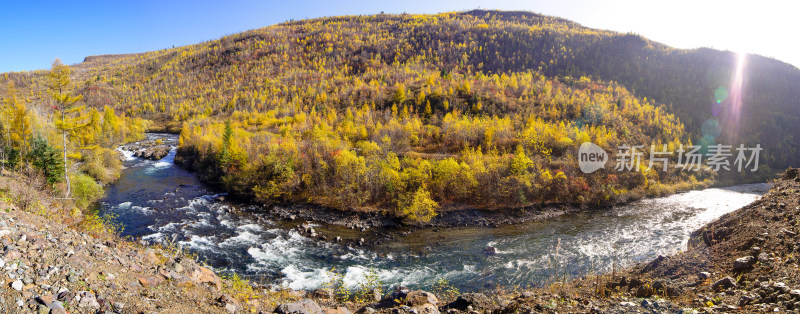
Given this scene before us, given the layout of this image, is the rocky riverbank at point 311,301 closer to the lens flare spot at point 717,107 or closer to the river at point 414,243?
the river at point 414,243

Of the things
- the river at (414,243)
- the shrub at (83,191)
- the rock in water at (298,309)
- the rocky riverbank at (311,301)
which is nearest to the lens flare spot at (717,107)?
the river at (414,243)

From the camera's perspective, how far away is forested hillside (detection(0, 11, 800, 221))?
39500 millimetres

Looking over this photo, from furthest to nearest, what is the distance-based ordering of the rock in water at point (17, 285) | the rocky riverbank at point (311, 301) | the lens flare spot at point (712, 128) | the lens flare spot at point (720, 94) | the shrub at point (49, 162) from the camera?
the lens flare spot at point (720, 94) < the lens flare spot at point (712, 128) < the shrub at point (49, 162) < the rocky riverbank at point (311, 301) < the rock in water at point (17, 285)

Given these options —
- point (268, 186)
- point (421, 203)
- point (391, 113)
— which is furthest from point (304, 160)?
point (391, 113)

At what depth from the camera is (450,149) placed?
186ft

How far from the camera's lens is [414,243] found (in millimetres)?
28484

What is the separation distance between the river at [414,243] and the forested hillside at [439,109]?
17.9ft

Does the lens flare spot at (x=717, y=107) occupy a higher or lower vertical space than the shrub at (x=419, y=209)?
higher

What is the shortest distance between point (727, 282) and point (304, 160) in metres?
38.8

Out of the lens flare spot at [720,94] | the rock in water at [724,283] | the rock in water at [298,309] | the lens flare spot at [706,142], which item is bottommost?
the lens flare spot at [706,142]

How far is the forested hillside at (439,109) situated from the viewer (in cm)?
3950

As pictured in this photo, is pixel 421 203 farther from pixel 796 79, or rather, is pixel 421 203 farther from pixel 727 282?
pixel 796 79

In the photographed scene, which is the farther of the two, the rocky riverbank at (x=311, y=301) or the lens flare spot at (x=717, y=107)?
the lens flare spot at (x=717, y=107)

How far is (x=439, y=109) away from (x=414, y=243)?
172 ft
